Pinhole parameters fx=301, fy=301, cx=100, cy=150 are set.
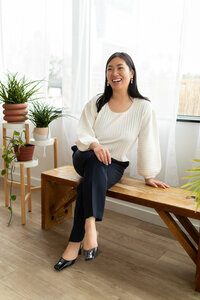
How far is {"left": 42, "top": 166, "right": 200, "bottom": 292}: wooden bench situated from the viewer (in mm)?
1568

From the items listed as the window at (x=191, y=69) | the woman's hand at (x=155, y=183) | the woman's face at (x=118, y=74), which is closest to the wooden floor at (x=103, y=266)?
the woman's hand at (x=155, y=183)

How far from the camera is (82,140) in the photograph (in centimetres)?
183

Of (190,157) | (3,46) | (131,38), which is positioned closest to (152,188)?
(190,157)

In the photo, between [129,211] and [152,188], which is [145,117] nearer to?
[152,188]

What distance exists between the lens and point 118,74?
1.82 m

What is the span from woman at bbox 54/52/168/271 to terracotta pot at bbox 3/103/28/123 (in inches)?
22.2

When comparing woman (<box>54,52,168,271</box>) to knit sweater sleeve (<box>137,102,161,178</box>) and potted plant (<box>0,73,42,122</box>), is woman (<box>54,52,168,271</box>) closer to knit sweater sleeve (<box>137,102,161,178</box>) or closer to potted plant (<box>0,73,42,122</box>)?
knit sweater sleeve (<box>137,102,161,178</box>)

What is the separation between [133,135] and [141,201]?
0.43m

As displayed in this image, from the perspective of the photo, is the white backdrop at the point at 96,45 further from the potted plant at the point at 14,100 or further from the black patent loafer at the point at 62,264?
the black patent loafer at the point at 62,264

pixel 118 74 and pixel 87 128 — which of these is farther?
pixel 87 128

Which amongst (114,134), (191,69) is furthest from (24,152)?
(191,69)

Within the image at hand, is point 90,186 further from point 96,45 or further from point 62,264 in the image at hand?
point 96,45

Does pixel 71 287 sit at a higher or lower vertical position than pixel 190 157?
lower

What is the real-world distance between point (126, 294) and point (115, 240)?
1.78 ft
